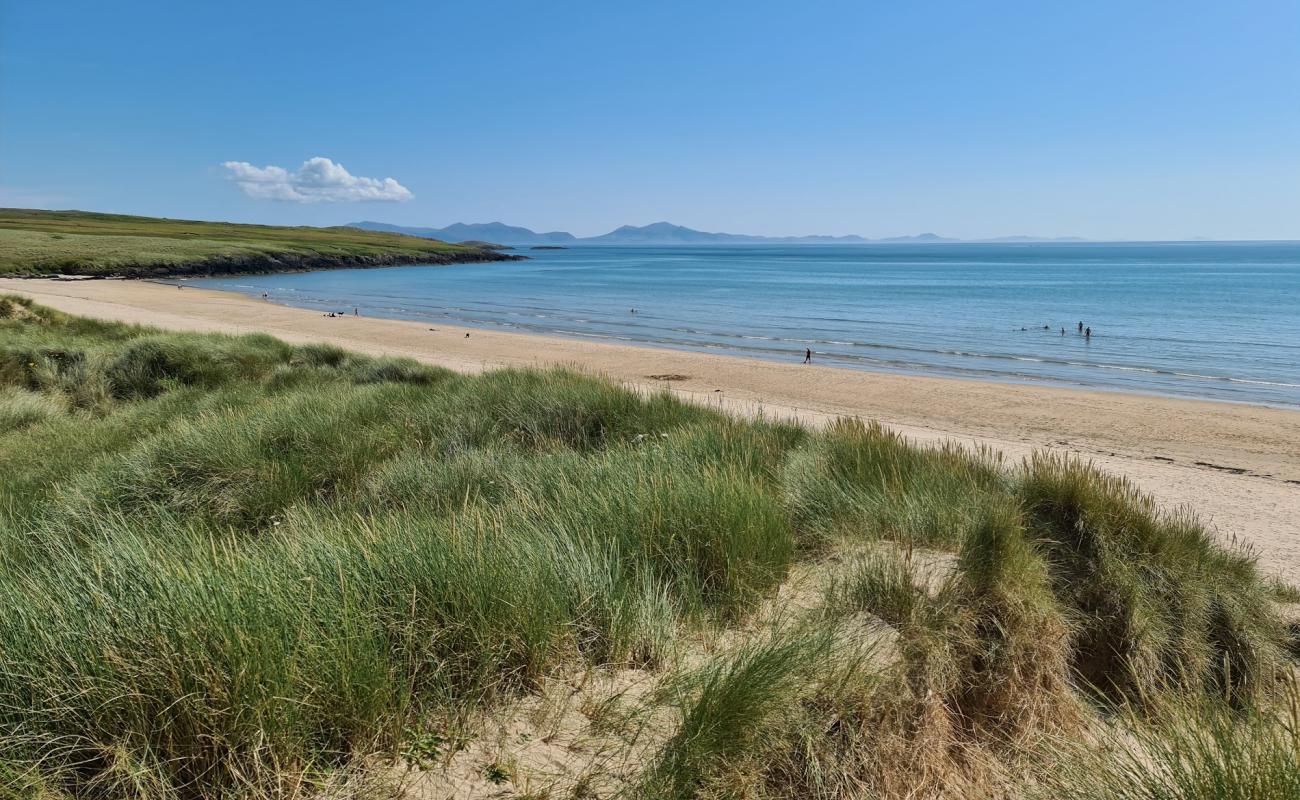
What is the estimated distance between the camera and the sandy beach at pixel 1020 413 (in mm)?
10961

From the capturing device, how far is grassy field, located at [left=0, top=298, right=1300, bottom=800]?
2564 millimetres

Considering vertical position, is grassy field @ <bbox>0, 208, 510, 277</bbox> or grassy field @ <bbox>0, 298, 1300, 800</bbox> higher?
grassy field @ <bbox>0, 208, 510, 277</bbox>

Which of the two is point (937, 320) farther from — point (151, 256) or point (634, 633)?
point (151, 256)

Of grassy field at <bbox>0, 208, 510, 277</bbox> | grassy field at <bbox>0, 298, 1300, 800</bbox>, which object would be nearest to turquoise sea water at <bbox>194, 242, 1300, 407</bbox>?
grassy field at <bbox>0, 208, 510, 277</bbox>

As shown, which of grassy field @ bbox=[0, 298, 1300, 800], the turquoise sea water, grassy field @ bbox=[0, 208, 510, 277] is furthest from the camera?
grassy field @ bbox=[0, 208, 510, 277]

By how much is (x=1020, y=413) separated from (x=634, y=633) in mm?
17093

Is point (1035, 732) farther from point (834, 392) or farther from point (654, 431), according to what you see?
point (834, 392)

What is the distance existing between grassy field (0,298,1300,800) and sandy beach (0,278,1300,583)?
3468 millimetres

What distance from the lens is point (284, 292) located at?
62.1 metres

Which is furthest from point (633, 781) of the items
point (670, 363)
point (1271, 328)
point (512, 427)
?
point (1271, 328)

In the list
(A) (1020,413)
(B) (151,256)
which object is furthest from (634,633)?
(B) (151,256)

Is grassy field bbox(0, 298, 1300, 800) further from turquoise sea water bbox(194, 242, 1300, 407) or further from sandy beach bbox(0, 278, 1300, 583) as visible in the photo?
turquoise sea water bbox(194, 242, 1300, 407)

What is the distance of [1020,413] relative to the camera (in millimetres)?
17922

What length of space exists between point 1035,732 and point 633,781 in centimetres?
223
